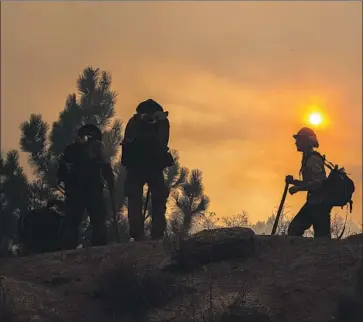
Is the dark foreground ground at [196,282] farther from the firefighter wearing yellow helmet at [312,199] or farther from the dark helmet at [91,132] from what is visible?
the dark helmet at [91,132]

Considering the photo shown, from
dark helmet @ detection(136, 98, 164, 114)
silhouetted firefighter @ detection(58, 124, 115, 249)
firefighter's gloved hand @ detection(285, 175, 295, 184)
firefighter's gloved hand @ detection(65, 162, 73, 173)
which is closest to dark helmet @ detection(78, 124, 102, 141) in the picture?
silhouetted firefighter @ detection(58, 124, 115, 249)

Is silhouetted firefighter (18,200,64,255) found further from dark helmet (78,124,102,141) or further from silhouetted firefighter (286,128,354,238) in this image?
silhouetted firefighter (286,128,354,238)

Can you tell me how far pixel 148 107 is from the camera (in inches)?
486

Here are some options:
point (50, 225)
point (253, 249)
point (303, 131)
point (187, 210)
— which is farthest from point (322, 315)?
point (187, 210)

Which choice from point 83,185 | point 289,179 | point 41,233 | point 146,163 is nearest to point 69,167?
point 83,185

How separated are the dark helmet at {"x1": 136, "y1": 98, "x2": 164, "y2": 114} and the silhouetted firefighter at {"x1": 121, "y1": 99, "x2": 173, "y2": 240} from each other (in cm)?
19

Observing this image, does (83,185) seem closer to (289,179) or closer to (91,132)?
(91,132)

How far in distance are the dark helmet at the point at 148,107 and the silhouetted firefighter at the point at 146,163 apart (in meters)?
0.19

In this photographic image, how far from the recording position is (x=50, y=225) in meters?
11.7

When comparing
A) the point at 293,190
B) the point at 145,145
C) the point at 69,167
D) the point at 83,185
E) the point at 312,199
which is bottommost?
the point at 312,199

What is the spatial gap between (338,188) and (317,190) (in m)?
0.33

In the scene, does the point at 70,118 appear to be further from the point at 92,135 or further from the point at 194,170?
the point at 92,135

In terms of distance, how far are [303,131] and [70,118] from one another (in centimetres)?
809

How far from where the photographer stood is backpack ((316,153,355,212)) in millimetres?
11125
